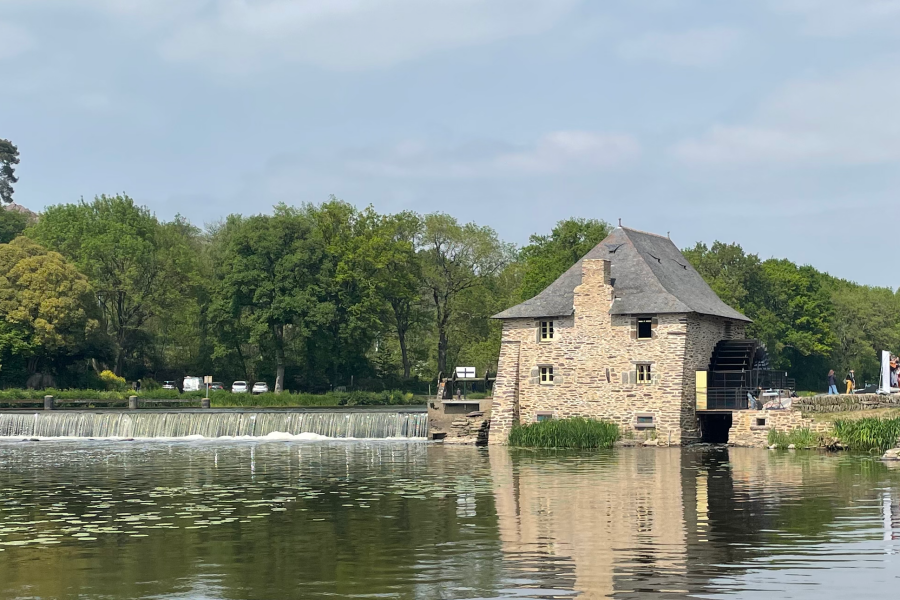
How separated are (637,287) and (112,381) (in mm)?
44532

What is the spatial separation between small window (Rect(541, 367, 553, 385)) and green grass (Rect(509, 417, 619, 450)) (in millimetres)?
1849

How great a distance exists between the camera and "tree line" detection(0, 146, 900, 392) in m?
Result: 77.0

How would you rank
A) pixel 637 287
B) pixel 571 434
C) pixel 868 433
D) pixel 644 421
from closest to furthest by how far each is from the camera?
1. pixel 868 433
2. pixel 571 434
3. pixel 644 421
4. pixel 637 287

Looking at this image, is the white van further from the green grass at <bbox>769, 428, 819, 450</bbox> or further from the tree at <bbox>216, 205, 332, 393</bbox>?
the green grass at <bbox>769, 428, 819, 450</bbox>

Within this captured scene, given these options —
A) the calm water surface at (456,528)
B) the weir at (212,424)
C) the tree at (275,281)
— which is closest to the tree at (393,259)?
the tree at (275,281)

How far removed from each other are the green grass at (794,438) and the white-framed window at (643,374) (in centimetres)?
516

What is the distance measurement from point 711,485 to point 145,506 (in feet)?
46.4

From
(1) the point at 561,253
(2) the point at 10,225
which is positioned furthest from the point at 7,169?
(1) the point at 561,253

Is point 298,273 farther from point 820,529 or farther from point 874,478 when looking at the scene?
point 820,529

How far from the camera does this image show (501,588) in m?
16.9

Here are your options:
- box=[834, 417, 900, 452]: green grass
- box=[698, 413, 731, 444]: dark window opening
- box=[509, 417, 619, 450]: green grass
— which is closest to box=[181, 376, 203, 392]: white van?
box=[509, 417, 619, 450]: green grass

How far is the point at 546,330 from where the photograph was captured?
48.9 m

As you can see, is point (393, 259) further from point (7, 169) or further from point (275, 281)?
point (7, 169)

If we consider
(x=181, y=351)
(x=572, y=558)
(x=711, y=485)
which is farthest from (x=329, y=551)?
(x=181, y=351)
